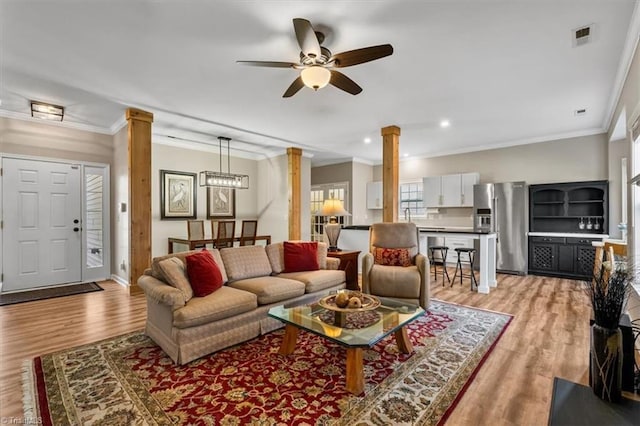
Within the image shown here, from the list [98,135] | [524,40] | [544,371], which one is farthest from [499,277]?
[98,135]

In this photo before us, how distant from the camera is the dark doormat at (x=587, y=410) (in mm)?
1106

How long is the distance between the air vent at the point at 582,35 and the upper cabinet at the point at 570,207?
3.69m

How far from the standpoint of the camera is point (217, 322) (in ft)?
8.61

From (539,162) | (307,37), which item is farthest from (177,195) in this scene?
(539,162)

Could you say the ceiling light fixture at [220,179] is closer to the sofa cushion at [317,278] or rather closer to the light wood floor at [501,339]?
the light wood floor at [501,339]

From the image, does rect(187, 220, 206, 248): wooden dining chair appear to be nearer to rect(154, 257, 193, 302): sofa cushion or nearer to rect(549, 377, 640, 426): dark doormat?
rect(154, 257, 193, 302): sofa cushion

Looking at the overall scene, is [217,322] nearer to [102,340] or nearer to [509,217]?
[102,340]

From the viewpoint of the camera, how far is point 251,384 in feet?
7.07

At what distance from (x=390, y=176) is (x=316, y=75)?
2.81m

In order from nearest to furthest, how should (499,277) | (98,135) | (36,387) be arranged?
(36,387)
(98,135)
(499,277)

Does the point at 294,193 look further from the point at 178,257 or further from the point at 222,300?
the point at 222,300

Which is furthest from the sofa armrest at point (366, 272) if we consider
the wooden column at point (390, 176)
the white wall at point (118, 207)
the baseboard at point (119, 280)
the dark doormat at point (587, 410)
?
the baseboard at point (119, 280)

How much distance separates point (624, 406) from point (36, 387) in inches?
128

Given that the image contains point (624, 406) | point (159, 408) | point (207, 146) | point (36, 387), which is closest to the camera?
point (624, 406)
